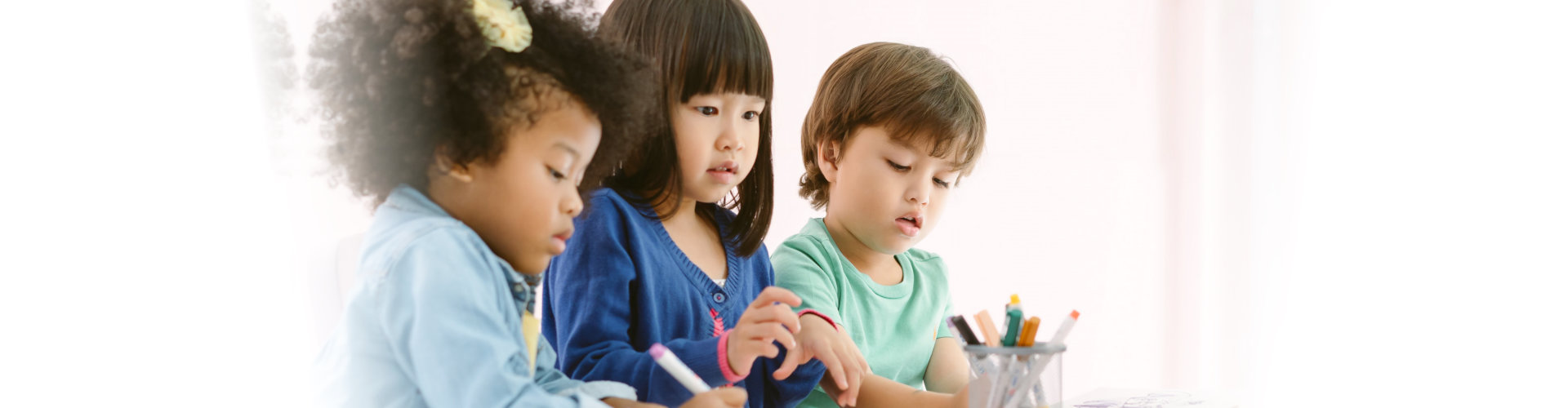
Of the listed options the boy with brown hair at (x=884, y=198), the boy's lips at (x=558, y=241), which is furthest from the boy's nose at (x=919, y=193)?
the boy's lips at (x=558, y=241)

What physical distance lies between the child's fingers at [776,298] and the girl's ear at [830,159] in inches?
16.8

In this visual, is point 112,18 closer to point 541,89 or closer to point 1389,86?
point 541,89

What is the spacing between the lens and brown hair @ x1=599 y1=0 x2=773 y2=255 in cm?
82

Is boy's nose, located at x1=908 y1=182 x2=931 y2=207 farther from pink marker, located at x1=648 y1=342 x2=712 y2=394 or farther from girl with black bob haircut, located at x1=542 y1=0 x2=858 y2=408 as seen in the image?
pink marker, located at x1=648 y1=342 x2=712 y2=394

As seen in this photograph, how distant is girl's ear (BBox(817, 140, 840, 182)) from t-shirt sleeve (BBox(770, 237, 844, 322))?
8cm

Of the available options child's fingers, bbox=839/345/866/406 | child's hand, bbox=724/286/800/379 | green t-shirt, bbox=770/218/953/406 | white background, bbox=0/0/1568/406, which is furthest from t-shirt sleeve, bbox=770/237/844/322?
white background, bbox=0/0/1568/406

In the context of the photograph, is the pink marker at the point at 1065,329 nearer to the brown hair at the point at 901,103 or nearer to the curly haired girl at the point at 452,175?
the curly haired girl at the point at 452,175

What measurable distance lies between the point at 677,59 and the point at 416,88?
0.86ft

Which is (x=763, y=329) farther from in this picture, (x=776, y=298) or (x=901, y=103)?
(x=901, y=103)

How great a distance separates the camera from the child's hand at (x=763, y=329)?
69cm

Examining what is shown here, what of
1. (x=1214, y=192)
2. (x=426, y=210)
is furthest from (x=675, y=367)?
(x=1214, y=192)

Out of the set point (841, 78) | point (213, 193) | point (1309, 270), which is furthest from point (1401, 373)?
point (213, 193)

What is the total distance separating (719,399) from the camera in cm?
63

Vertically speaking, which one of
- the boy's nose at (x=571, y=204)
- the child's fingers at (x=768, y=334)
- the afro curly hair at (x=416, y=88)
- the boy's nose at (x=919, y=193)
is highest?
the afro curly hair at (x=416, y=88)
